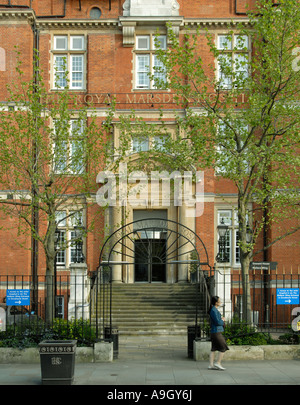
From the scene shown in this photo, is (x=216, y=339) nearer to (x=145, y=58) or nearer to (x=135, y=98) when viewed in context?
(x=135, y=98)

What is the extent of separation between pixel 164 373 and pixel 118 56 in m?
16.9

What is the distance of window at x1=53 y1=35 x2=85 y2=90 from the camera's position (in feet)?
88.5

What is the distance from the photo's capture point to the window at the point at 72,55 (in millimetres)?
26984

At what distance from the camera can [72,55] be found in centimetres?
2720

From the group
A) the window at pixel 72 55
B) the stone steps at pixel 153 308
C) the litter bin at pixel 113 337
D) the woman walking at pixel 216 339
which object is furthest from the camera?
the window at pixel 72 55

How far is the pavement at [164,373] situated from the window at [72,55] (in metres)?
14.3

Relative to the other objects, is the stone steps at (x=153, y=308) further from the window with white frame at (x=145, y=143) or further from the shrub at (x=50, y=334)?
the shrub at (x=50, y=334)

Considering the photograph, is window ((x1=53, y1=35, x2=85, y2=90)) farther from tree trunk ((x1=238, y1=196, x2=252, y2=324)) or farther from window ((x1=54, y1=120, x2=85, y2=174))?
tree trunk ((x1=238, y1=196, x2=252, y2=324))

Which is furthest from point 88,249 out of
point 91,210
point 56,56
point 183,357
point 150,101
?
point 183,357

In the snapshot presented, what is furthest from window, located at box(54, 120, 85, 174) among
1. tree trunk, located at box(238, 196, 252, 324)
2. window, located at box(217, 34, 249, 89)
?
tree trunk, located at box(238, 196, 252, 324)

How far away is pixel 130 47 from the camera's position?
26969mm

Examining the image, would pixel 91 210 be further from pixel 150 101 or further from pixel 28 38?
pixel 28 38

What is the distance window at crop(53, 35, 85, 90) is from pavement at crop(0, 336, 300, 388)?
14.3 meters
